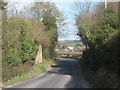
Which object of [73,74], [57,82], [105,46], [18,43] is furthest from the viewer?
[73,74]

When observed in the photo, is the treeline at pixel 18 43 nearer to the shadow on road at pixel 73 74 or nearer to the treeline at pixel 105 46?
the shadow on road at pixel 73 74

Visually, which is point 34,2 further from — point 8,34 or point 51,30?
point 8,34

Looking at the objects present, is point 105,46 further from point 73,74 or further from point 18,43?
point 73,74

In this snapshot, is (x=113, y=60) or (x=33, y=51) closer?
(x=113, y=60)

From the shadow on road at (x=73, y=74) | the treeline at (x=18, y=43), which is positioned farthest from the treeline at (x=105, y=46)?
the treeline at (x=18, y=43)

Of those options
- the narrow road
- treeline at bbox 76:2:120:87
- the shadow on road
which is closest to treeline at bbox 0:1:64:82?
the narrow road

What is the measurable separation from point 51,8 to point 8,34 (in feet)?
166

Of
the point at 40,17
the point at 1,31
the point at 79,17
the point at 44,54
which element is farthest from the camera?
the point at 40,17

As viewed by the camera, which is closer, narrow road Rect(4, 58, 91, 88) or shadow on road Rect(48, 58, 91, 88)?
narrow road Rect(4, 58, 91, 88)

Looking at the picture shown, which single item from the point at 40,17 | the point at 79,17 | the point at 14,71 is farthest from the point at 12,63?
the point at 40,17

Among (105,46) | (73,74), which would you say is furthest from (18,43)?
(105,46)

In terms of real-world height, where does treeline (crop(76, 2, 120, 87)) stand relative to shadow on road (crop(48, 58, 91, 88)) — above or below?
above

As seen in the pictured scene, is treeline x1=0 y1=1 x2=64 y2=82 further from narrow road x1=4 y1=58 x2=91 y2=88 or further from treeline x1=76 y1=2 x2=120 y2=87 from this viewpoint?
treeline x1=76 y1=2 x2=120 y2=87

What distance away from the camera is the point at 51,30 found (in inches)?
2731
